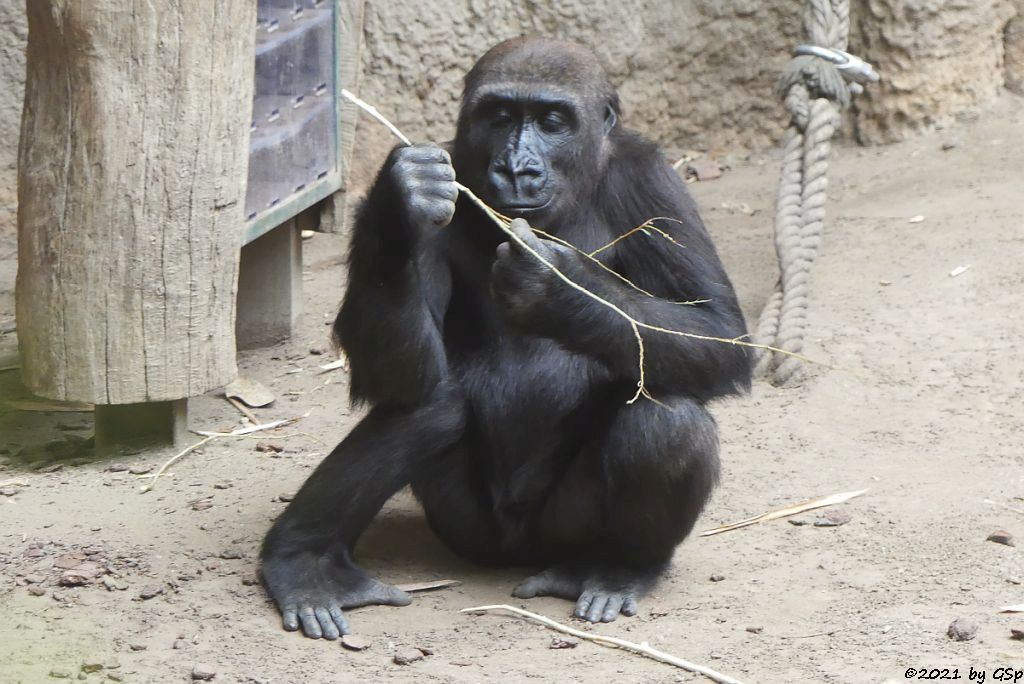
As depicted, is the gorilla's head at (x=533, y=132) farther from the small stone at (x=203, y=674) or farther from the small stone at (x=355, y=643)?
the small stone at (x=203, y=674)

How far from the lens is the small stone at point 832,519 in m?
4.30

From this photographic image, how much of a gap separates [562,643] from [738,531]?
0.98 metres

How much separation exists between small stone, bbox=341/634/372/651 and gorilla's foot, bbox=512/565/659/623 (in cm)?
52

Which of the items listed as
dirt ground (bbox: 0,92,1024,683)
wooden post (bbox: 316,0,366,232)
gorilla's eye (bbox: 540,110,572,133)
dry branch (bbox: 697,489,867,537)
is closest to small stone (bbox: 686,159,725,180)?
dirt ground (bbox: 0,92,1024,683)

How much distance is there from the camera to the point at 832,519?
4.31 meters

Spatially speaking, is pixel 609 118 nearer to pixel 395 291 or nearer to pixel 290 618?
pixel 395 291

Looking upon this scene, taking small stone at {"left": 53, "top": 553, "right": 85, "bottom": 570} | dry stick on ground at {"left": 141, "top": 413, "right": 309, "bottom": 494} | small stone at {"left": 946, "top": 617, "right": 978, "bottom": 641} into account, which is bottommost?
dry stick on ground at {"left": 141, "top": 413, "right": 309, "bottom": 494}

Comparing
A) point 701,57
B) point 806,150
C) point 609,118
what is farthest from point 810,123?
point 609,118

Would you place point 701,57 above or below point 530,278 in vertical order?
below

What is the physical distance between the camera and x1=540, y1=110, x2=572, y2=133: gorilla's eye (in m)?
3.95

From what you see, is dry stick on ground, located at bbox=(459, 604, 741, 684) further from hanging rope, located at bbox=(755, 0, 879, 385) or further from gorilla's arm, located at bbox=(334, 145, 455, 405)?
hanging rope, located at bbox=(755, 0, 879, 385)

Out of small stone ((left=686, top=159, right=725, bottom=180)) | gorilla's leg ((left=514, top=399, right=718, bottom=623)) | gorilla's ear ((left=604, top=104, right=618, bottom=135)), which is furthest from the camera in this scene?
small stone ((left=686, top=159, right=725, bottom=180))

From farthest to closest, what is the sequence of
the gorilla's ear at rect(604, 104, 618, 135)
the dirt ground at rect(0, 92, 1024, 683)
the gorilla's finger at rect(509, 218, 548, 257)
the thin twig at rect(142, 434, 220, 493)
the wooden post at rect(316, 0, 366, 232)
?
the wooden post at rect(316, 0, 366, 232), the thin twig at rect(142, 434, 220, 493), the gorilla's ear at rect(604, 104, 618, 135), the gorilla's finger at rect(509, 218, 548, 257), the dirt ground at rect(0, 92, 1024, 683)

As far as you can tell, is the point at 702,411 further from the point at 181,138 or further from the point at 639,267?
the point at 181,138
